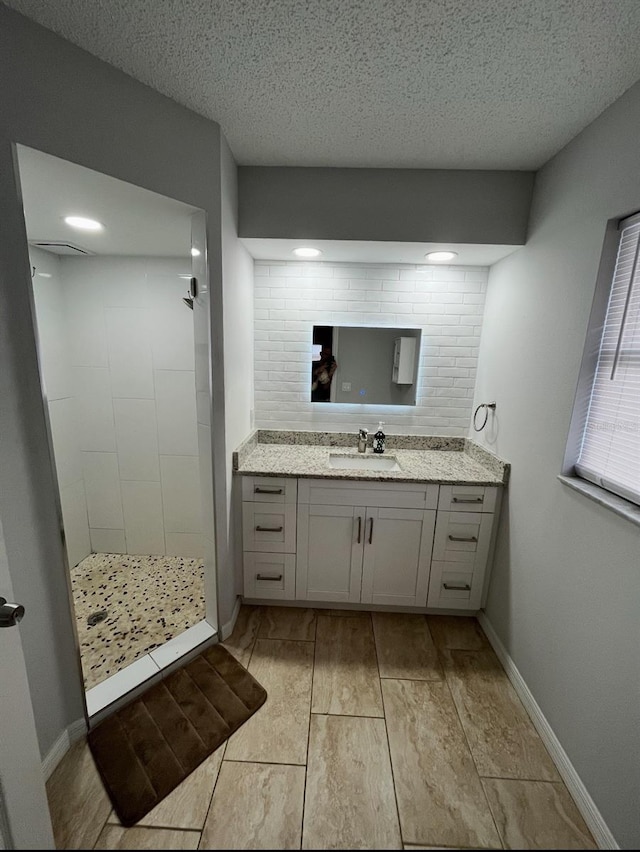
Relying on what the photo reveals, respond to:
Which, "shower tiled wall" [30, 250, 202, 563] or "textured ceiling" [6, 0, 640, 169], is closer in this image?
"textured ceiling" [6, 0, 640, 169]

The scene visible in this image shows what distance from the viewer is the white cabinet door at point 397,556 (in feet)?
5.99

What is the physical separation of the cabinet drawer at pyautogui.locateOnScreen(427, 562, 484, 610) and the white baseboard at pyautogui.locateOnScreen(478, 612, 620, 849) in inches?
8.6

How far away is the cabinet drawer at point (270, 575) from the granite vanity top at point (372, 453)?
0.55 m

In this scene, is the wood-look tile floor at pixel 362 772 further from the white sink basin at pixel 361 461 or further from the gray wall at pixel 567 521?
the white sink basin at pixel 361 461

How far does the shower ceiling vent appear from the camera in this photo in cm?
173

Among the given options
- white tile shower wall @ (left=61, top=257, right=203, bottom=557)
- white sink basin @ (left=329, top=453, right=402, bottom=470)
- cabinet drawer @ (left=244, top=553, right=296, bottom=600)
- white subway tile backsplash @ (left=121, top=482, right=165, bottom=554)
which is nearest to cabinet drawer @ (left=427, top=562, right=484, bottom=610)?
white sink basin @ (left=329, top=453, right=402, bottom=470)

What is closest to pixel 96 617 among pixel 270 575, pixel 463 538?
pixel 270 575

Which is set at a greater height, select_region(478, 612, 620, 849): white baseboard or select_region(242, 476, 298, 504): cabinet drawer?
select_region(242, 476, 298, 504): cabinet drawer

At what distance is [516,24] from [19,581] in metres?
2.30

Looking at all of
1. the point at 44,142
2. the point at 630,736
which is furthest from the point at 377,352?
the point at 630,736

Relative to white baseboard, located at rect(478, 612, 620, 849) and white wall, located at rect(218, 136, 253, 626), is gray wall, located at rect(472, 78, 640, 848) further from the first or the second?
white wall, located at rect(218, 136, 253, 626)

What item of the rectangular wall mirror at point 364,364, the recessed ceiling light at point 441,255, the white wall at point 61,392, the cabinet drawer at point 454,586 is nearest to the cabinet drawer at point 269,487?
the rectangular wall mirror at point 364,364

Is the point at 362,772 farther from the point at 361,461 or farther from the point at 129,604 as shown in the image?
the point at 129,604

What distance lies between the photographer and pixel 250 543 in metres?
1.88
